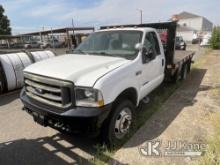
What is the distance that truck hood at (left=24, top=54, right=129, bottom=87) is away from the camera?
2.73 m

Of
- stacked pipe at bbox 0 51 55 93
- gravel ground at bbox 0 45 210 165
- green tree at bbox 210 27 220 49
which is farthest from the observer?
green tree at bbox 210 27 220 49

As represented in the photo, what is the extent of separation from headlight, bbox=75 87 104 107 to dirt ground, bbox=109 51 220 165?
1.01m

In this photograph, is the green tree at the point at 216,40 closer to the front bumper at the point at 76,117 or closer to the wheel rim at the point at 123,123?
the wheel rim at the point at 123,123

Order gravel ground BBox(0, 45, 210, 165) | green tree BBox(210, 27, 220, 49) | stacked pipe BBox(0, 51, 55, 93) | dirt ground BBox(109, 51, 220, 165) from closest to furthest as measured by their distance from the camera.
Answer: dirt ground BBox(109, 51, 220, 165) < gravel ground BBox(0, 45, 210, 165) < stacked pipe BBox(0, 51, 55, 93) < green tree BBox(210, 27, 220, 49)

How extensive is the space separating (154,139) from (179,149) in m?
0.47

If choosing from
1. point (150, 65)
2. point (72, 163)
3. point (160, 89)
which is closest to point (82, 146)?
point (72, 163)

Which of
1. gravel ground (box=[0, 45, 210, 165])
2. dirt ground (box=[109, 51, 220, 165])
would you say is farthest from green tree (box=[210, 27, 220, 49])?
gravel ground (box=[0, 45, 210, 165])

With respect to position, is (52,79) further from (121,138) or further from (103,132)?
(121,138)

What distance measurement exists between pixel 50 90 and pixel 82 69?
58cm

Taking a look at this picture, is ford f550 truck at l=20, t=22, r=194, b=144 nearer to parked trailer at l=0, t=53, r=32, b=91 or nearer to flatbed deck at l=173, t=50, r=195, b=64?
flatbed deck at l=173, t=50, r=195, b=64

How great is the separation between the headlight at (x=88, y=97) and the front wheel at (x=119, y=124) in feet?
1.61

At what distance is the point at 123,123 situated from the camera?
3438mm

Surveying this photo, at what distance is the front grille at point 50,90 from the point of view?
8.91 feet

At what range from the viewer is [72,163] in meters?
3.04
